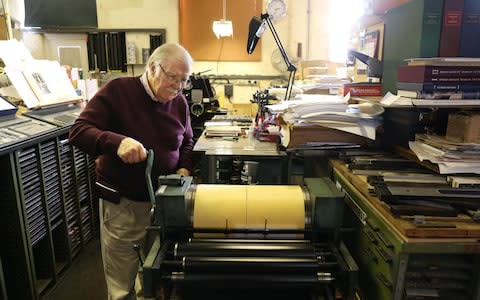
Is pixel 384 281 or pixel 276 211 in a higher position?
pixel 276 211

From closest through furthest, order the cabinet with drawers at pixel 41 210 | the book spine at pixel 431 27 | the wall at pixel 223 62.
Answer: the book spine at pixel 431 27
the cabinet with drawers at pixel 41 210
the wall at pixel 223 62

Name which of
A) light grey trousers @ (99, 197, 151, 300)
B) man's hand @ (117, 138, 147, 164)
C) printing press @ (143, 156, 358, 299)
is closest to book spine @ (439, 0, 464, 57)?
printing press @ (143, 156, 358, 299)

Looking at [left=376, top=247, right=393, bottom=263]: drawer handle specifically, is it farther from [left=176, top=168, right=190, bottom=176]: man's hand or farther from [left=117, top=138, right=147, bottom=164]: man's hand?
[left=176, top=168, right=190, bottom=176]: man's hand

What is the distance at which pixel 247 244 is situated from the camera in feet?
3.46

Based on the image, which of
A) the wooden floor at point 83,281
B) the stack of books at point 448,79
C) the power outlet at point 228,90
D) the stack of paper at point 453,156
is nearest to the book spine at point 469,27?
the stack of books at point 448,79

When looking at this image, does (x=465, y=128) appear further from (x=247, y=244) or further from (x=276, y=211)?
(x=247, y=244)

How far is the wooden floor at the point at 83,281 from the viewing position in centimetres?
226

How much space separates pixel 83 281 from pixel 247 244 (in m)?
1.82

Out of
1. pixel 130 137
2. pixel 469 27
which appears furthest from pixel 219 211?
pixel 469 27

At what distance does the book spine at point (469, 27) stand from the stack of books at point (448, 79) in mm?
171

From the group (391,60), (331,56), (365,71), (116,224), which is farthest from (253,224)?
(331,56)

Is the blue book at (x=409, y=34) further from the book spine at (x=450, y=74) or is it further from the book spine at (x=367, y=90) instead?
Answer: the book spine at (x=450, y=74)

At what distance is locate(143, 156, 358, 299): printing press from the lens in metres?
0.98

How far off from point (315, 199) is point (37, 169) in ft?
5.86
